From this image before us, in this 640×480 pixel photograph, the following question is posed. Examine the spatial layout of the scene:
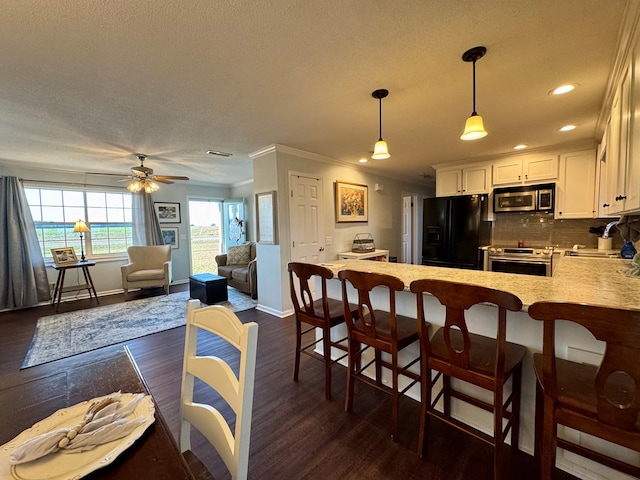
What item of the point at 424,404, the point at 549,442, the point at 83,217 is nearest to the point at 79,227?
the point at 83,217

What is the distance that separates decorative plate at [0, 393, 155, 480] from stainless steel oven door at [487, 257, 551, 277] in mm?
4594

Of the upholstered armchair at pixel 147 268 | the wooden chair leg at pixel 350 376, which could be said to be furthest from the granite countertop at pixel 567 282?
the upholstered armchair at pixel 147 268

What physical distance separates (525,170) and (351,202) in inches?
107

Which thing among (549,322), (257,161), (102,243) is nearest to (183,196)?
(102,243)

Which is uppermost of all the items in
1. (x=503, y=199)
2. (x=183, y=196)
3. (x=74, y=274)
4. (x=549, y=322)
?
(x=183, y=196)

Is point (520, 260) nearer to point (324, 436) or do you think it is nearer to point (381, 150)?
point (381, 150)

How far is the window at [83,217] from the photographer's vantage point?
481 cm

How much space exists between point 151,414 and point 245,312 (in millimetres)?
3434

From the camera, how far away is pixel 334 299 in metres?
2.54

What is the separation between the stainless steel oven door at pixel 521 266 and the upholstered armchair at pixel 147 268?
5647mm

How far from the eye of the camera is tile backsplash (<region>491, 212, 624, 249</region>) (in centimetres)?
397

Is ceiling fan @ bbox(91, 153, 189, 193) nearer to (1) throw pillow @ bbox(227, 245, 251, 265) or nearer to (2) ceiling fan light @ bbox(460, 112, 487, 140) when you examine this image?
(1) throw pillow @ bbox(227, 245, 251, 265)

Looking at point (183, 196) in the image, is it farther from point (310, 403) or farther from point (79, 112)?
point (310, 403)

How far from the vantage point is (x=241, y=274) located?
16.6ft
